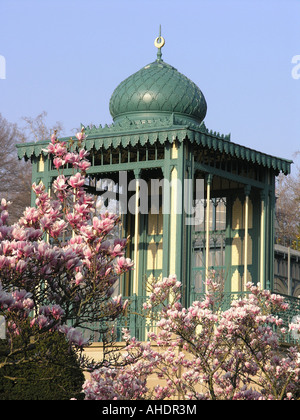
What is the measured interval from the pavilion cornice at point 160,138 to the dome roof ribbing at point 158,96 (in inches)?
14.3

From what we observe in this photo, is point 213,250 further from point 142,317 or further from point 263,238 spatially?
point 142,317

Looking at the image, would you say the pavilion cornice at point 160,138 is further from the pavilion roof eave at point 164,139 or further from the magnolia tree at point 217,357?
the magnolia tree at point 217,357

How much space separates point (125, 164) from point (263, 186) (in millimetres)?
2919

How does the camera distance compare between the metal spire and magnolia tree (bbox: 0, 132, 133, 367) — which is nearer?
magnolia tree (bbox: 0, 132, 133, 367)

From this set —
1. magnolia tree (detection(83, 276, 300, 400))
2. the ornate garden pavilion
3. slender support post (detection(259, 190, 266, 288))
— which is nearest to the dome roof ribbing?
the ornate garden pavilion

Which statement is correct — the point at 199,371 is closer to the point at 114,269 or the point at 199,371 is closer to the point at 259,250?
the point at 114,269

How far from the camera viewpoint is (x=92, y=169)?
15609mm

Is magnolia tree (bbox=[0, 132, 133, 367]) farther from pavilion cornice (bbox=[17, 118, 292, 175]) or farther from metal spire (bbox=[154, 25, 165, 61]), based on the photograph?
metal spire (bbox=[154, 25, 165, 61])

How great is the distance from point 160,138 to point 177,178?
2.45 ft

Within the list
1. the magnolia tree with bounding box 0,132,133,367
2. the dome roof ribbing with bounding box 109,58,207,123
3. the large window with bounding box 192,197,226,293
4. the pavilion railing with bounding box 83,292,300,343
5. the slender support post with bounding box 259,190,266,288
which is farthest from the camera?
the large window with bounding box 192,197,226,293

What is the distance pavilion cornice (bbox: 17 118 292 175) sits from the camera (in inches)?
566

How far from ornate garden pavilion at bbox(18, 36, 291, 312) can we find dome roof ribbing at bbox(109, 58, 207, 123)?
0.02 meters
